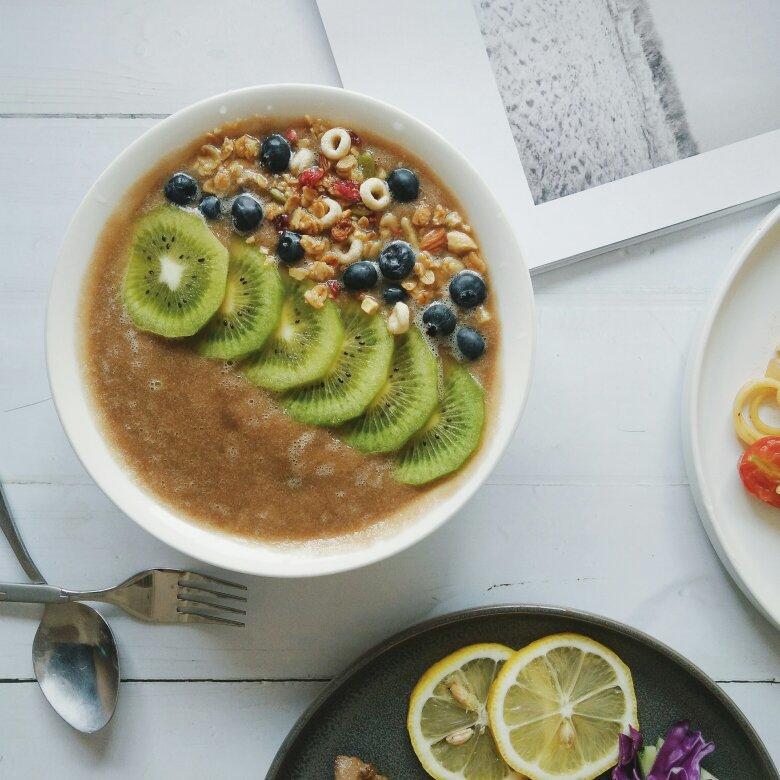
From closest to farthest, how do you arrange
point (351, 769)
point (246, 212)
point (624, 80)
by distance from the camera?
point (246, 212)
point (351, 769)
point (624, 80)

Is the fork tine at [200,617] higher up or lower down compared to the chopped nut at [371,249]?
lower down

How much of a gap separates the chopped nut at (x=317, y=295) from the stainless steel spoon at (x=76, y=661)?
2.27ft

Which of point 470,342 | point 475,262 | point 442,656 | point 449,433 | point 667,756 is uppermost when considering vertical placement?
point 475,262

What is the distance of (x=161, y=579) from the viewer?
4.61 feet

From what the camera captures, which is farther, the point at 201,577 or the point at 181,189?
the point at 201,577

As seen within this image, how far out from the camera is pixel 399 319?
3.94ft

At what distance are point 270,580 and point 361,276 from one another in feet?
1.97

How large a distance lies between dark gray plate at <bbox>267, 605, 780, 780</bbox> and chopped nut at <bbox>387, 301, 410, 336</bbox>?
0.51 m

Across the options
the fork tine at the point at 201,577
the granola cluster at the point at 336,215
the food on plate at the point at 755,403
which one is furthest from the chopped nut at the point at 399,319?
the food on plate at the point at 755,403

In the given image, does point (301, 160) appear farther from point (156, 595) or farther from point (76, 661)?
point (76, 661)

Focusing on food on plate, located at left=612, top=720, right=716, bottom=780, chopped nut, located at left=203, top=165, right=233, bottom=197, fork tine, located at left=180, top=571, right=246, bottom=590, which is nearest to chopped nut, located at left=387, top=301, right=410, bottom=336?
chopped nut, located at left=203, top=165, right=233, bottom=197

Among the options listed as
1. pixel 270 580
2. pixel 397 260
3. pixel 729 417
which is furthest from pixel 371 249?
pixel 729 417

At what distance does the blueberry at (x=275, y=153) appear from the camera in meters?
1.21

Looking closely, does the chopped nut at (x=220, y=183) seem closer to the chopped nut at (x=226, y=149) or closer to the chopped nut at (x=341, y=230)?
the chopped nut at (x=226, y=149)
